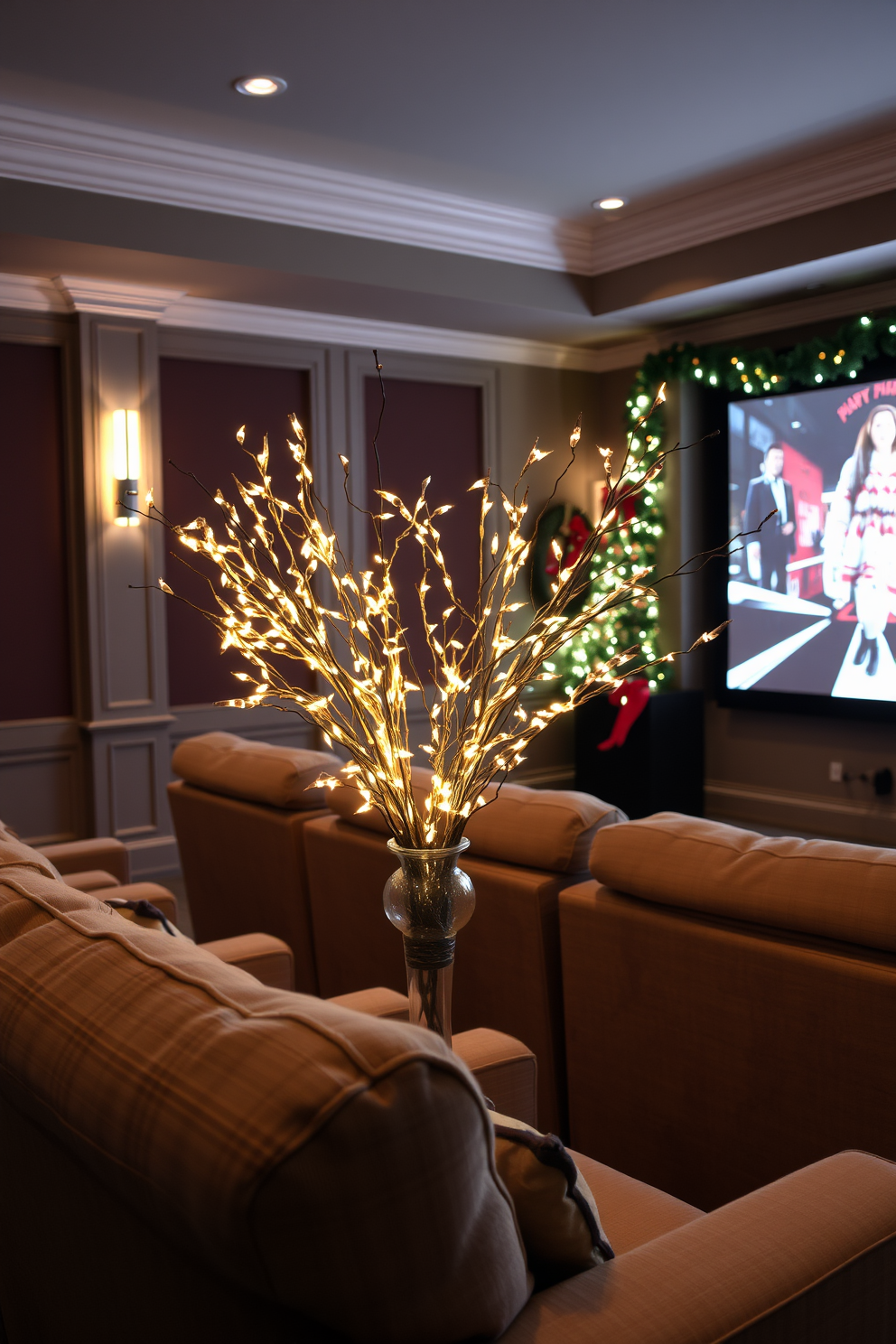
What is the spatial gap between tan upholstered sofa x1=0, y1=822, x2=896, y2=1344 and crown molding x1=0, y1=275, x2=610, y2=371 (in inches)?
166

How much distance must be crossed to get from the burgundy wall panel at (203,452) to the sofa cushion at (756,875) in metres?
3.67

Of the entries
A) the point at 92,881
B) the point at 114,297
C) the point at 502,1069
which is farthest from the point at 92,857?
the point at 114,297

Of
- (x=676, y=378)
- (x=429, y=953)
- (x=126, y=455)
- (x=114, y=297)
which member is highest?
(x=114, y=297)

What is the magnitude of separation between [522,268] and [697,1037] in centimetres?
448

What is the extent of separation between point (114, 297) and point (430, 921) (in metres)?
4.26

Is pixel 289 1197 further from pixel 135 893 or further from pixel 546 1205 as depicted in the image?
pixel 135 893

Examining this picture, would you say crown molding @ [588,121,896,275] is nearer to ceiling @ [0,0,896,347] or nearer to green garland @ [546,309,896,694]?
ceiling @ [0,0,896,347]

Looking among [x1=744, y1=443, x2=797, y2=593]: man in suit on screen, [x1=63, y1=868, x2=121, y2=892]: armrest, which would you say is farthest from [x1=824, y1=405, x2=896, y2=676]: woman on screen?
[x1=63, y1=868, x2=121, y2=892]: armrest

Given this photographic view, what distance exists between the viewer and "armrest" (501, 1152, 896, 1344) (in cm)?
95

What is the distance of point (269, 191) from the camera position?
15.3 ft

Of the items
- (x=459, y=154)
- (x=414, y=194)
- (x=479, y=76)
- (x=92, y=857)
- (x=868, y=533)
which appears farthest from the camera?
(x=868, y=533)

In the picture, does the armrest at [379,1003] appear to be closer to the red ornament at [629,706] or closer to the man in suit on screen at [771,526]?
the red ornament at [629,706]

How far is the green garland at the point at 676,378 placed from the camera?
5230mm

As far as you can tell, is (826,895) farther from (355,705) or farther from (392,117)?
(392,117)
